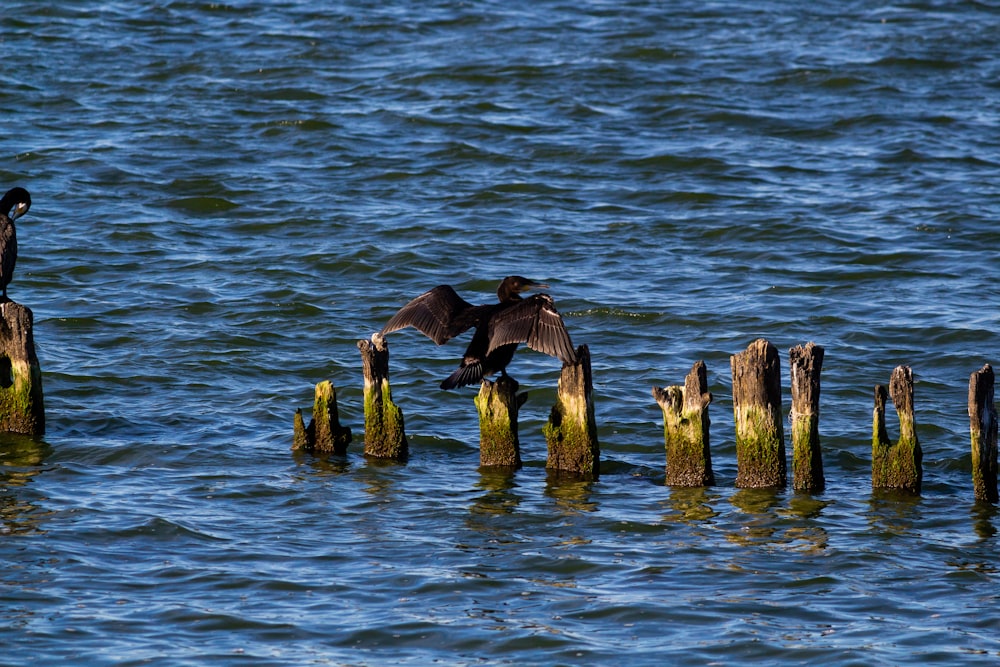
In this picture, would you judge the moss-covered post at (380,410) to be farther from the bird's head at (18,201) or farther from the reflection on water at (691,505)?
the bird's head at (18,201)

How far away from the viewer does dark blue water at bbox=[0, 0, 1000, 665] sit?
7.78m

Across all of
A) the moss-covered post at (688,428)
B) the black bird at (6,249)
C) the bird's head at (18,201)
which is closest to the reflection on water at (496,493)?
the moss-covered post at (688,428)

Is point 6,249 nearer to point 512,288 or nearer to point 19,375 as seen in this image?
point 19,375

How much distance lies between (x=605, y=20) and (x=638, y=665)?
60.8 feet

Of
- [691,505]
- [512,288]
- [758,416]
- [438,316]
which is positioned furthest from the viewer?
[512,288]

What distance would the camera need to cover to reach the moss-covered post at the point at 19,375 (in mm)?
10000

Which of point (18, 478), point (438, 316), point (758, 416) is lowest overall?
point (18, 478)

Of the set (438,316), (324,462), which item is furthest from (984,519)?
(324,462)

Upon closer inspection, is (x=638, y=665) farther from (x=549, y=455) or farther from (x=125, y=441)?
(x=125, y=441)

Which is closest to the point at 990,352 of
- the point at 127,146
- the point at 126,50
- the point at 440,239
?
the point at 440,239

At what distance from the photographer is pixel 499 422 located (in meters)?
9.64

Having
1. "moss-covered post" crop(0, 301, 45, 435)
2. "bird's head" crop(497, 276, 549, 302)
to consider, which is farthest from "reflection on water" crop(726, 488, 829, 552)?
"moss-covered post" crop(0, 301, 45, 435)

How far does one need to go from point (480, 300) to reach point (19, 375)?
5161 millimetres

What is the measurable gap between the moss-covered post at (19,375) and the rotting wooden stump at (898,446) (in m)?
5.51
